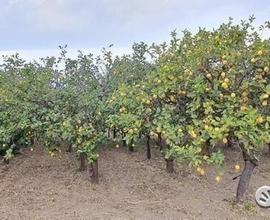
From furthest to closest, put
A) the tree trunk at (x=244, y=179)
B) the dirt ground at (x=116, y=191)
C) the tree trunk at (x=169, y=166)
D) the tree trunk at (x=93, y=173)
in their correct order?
1. the tree trunk at (x=169, y=166)
2. the tree trunk at (x=93, y=173)
3. the tree trunk at (x=244, y=179)
4. the dirt ground at (x=116, y=191)

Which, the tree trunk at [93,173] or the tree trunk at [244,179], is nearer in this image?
the tree trunk at [244,179]

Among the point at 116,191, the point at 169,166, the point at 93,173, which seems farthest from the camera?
the point at 169,166

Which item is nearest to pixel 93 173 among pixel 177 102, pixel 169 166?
pixel 169 166

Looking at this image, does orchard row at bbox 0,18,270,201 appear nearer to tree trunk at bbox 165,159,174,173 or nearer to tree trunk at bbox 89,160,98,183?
tree trunk at bbox 89,160,98,183

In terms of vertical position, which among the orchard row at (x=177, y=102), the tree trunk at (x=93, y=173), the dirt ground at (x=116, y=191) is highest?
the orchard row at (x=177, y=102)

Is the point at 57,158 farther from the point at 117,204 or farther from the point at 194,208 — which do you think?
the point at 194,208

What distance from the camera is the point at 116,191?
8.77m

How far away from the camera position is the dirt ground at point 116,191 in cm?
752

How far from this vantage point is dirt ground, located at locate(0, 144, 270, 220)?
752 cm

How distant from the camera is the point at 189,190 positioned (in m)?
9.11

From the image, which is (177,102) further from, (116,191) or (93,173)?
(93,173)

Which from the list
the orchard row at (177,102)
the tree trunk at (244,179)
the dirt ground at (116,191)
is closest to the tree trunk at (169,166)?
the dirt ground at (116,191)

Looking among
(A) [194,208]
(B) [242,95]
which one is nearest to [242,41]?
(B) [242,95]

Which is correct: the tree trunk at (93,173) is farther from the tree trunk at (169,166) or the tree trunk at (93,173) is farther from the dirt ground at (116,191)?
the tree trunk at (169,166)
